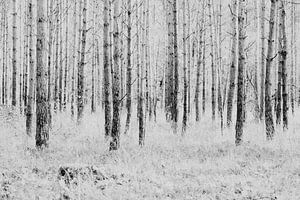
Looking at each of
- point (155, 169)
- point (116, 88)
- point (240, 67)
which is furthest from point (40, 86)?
point (240, 67)

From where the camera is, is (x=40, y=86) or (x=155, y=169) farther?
(x=40, y=86)

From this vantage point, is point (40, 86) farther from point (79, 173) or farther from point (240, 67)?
point (240, 67)

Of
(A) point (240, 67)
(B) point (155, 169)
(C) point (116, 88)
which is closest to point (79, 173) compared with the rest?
(B) point (155, 169)

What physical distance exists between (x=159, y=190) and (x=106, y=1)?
18.6 feet

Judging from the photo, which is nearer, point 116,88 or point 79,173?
point 79,173

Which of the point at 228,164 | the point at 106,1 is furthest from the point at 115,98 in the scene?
the point at 228,164

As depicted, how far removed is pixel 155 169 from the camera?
6926 mm

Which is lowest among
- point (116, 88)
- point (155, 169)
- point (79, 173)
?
point (155, 169)

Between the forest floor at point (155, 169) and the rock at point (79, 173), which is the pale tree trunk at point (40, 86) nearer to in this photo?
the forest floor at point (155, 169)

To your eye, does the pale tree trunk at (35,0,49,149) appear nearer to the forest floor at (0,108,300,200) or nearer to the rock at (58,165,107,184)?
the forest floor at (0,108,300,200)

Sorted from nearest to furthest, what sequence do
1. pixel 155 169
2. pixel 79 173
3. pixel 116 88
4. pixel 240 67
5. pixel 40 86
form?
pixel 79 173, pixel 155 169, pixel 116 88, pixel 40 86, pixel 240 67

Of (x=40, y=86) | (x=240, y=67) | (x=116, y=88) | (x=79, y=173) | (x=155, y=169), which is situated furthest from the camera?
(x=240, y=67)

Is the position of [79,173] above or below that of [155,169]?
above

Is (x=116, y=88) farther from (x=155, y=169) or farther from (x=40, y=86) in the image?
(x=155, y=169)
